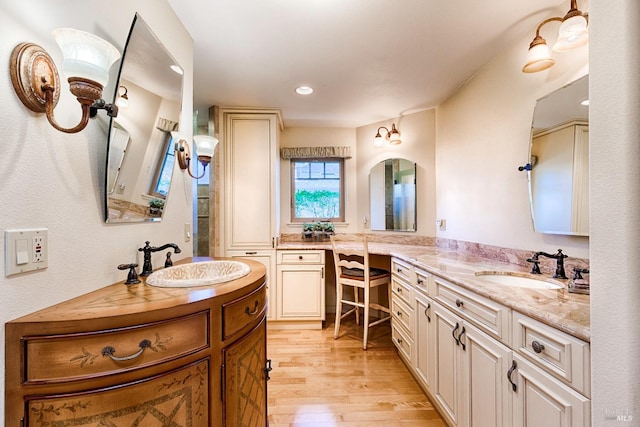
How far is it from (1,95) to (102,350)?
712 millimetres

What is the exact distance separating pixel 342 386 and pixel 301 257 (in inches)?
50.9

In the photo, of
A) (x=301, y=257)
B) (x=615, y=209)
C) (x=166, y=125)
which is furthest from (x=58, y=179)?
(x=301, y=257)

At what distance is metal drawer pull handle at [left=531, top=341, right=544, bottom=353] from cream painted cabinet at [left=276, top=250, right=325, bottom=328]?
6.71 ft

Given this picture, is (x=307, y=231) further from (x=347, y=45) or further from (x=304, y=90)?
(x=347, y=45)

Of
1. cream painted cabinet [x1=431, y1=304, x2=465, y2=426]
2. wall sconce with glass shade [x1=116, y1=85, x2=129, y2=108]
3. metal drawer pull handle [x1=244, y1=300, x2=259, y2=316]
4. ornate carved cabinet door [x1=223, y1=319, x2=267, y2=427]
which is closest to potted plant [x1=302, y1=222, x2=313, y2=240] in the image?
cream painted cabinet [x1=431, y1=304, x2=465, y2=426]

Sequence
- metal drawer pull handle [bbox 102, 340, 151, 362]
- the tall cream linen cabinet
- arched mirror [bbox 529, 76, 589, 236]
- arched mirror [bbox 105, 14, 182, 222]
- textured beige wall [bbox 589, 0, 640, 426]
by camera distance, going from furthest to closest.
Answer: the tall cream linen cabinet < arched mirror [bbox 529, 76, 589, 236] < arched mirror [bbox 105, 14, 182, 222] < metal drawer pull handle [bbox 102, 340, 151, 362] < textured beige wall [bbox 589, 0, 640, 426]

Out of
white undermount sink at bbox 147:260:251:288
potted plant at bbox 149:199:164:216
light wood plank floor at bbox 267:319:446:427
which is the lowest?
light wood plank floor at bbox 267:319:446:427

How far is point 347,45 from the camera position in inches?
68.2

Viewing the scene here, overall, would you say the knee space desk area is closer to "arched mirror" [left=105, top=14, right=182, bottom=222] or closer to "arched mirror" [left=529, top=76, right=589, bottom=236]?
"arched mirror" [left=529, top=76, right=589, bottom=236]

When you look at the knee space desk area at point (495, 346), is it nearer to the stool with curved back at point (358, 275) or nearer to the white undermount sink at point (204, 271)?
the stool with curved back at point (358, 275)

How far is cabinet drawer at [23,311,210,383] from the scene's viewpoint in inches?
25.2

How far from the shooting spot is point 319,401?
1.70 metres

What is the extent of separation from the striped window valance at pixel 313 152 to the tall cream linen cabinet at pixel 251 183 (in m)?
0.53

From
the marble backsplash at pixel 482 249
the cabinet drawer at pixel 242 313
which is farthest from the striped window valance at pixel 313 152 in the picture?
the cabinet drawer at pixel 242 313
